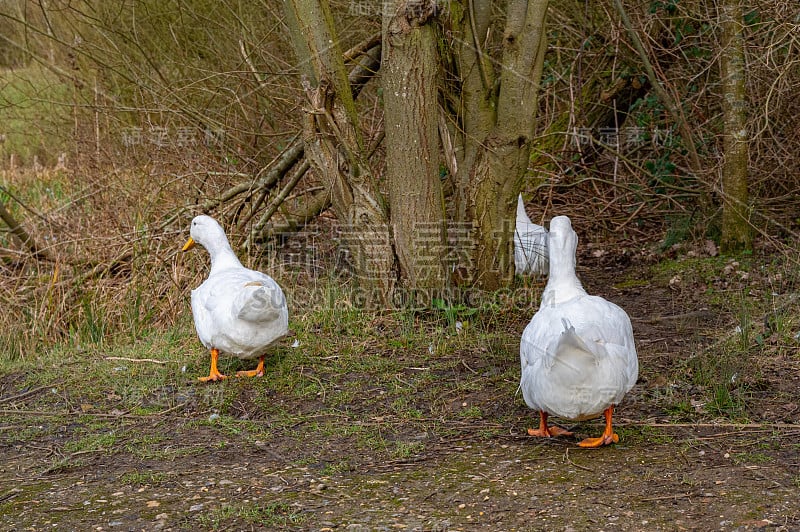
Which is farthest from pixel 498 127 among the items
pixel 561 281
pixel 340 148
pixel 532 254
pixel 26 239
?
pixel 26 239

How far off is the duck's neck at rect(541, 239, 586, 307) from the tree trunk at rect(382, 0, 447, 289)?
142 cm

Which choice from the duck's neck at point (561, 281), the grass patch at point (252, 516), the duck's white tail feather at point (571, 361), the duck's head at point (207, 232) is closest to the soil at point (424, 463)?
the grass patch at point (252, 516)

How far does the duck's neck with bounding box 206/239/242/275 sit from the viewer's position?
5625 millimetres

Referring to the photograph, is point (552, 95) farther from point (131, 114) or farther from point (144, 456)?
point (144, 456)

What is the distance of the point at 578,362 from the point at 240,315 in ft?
7.10

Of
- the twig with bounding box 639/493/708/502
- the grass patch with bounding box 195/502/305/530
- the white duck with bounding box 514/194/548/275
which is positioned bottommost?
the grass patch with bounding box 195/502/305/530

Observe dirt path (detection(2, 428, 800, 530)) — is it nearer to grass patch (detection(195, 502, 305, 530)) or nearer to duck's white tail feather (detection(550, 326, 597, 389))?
grass patch (detection(195, 502, 305, 530))

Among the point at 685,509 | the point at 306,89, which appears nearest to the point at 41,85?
the point at 306,89

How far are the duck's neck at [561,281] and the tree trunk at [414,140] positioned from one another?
55.7 inches

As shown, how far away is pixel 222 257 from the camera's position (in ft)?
18.7

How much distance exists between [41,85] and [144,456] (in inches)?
280

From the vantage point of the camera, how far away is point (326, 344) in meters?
5.60

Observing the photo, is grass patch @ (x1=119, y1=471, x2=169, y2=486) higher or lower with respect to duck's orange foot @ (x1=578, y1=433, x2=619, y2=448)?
lower

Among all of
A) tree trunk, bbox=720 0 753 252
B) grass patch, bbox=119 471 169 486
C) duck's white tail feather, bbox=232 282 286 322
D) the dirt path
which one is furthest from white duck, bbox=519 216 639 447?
tree trunk, bbox=720 0 753 252
